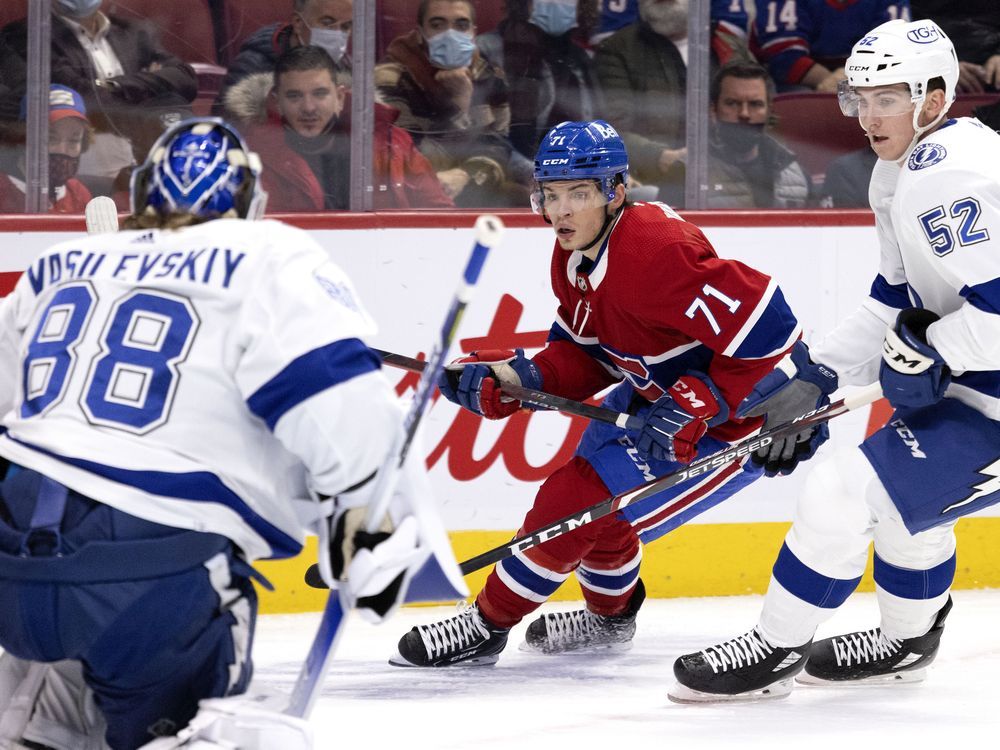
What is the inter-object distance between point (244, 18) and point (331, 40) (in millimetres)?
229

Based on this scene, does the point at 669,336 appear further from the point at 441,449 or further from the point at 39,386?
the point at 39,386

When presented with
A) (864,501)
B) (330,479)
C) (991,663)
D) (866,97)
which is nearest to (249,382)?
(330,479)

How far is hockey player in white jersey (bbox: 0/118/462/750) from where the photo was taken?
168cm

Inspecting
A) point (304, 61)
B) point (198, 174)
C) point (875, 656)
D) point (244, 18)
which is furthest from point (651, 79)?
point (198, 174)

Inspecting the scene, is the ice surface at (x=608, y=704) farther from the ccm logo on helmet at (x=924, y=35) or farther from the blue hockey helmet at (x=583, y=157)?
the ccm logo on helmet at (x=924, y=35)

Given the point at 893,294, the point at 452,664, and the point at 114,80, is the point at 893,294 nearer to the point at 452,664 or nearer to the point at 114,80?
the point at 452,664

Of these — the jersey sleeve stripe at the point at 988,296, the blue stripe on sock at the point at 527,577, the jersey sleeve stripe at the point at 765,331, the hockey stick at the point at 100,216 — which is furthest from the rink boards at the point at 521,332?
the jersey sleeve stripe at the point at 988,296

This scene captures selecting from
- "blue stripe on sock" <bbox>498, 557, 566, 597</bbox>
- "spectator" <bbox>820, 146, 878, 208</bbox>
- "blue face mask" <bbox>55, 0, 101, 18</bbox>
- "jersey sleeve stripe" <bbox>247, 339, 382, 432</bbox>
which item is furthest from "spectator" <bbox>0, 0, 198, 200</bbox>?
"jersey sleeve stripe" <bbox>247, 339, 382, 432</bbox>

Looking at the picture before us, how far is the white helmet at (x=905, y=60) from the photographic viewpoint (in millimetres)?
2791

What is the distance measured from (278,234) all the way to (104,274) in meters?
0.20

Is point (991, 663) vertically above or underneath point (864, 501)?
underneath

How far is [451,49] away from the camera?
4.11 metres

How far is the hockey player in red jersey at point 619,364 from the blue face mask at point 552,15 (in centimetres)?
108

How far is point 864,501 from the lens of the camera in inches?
108
